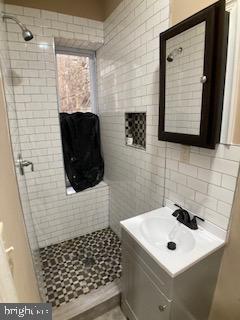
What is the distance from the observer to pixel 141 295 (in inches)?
48.9

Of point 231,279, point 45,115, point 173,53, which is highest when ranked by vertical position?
point 173,53

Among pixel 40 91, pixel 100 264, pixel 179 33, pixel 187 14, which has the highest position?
pixel 187 14

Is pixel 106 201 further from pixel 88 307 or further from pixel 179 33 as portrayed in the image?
pixel 179 33

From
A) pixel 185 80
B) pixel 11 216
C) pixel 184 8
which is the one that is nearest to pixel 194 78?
pixel 185 80

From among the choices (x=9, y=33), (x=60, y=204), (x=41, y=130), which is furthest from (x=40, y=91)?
(x=60, y=204)

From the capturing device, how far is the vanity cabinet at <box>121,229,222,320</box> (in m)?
1.00

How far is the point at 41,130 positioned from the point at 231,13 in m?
1.84

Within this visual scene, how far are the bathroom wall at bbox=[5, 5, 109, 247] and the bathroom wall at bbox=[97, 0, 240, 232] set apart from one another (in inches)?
13.6

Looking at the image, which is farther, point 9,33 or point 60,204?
point 60,204

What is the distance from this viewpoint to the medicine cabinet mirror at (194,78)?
0.95 metres

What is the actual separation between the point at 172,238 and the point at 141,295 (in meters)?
0.41

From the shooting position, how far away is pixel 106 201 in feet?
8.38

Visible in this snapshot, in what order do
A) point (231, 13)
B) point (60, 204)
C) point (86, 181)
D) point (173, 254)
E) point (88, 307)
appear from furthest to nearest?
point (86, 181)
point (60, 204)
point (88, 307)
point (173, 254)
point (231, 13)

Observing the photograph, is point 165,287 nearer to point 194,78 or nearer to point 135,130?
point 194,78
